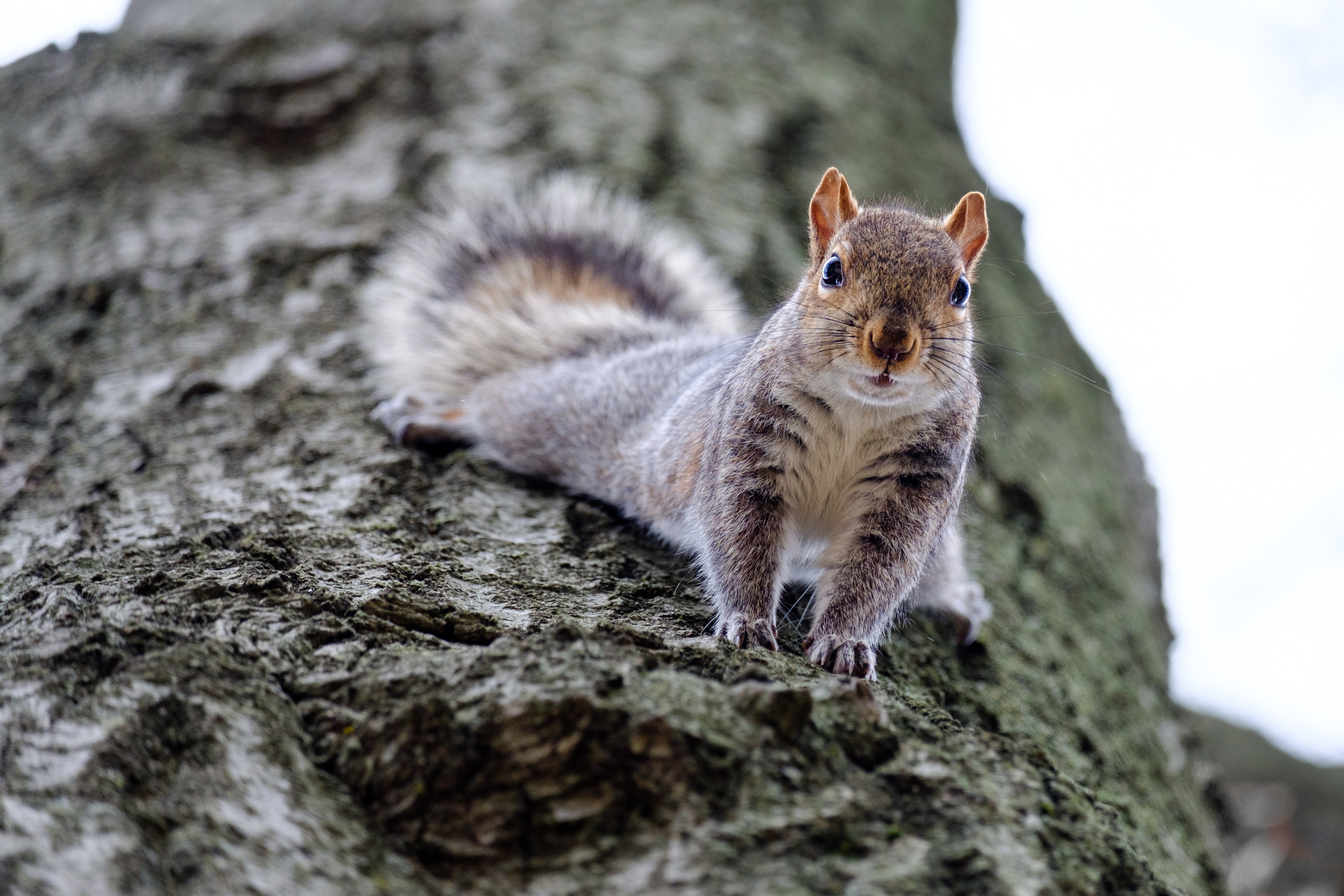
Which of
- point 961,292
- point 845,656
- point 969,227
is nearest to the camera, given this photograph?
point 845,656

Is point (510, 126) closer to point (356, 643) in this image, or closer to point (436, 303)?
point (436, 303)

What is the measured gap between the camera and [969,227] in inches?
69.5

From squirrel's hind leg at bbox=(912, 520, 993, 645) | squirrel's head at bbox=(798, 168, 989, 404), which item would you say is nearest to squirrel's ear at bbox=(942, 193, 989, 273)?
squirrel's head at bbox=(798, 168, 989, 404)

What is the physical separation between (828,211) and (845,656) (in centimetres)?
82

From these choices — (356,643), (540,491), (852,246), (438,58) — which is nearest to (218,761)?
(356,643)

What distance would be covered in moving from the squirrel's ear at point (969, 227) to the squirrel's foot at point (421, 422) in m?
1.01

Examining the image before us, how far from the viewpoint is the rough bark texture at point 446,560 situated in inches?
34.8

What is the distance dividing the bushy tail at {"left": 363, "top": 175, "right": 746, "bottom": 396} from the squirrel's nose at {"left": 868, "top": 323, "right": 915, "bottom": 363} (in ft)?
3.14

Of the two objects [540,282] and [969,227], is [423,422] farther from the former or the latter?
[969,227]

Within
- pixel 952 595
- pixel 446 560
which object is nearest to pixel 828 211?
pixel 952 595

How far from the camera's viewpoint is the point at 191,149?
2.73m

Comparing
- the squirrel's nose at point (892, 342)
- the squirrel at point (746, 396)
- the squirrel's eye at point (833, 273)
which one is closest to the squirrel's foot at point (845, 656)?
the squirrel at point (746, 396)

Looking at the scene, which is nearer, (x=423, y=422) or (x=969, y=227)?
(x=969, y=227)

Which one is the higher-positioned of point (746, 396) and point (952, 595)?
point (746, 396)
